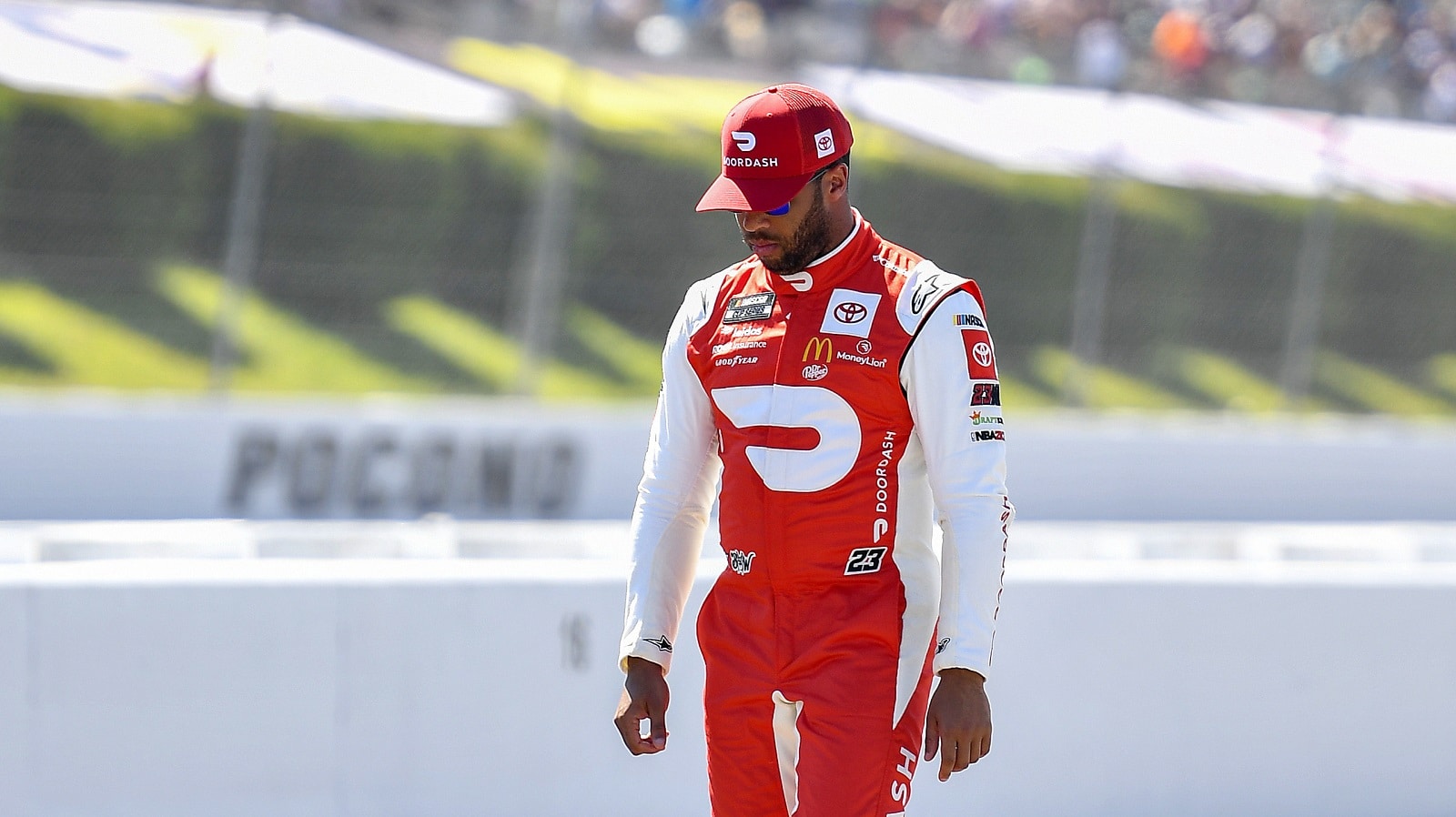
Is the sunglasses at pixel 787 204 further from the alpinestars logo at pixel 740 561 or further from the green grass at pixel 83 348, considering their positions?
the green grass at pixel 83 348

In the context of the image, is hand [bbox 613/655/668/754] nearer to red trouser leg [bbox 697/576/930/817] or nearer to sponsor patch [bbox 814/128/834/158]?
red trouser leg [bbox 697/576/930/817]

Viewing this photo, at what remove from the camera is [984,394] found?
269 centimetres

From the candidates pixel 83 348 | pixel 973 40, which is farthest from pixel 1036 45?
pixel 83 348

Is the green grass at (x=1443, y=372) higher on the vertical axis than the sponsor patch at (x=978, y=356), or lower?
higher

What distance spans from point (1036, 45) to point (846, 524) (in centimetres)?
904

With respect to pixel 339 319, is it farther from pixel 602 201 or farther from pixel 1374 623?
pixel 1374 623

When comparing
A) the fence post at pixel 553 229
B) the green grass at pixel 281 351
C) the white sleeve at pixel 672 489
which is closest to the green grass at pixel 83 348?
the green grass at pixel 281 351

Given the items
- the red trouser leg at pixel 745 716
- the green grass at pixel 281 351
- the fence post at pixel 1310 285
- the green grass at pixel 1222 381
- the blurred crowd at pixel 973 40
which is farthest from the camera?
the green grass at pixel 1222 381

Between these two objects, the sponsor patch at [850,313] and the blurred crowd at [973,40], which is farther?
the blurred crowd at [973,40]

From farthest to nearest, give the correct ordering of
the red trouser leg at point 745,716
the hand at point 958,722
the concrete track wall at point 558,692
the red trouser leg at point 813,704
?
the concrete track wall at point 558,692 < the red trouser leg at point 745,716 < the red trouser leg at point 813,704 < the hand at point 958,722

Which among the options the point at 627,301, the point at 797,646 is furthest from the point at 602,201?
the point at 797,646

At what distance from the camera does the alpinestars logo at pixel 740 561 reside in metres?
2.80

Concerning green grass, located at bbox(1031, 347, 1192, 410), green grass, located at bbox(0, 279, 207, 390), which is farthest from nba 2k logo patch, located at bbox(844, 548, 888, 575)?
green grass, located at bbox(1031, 347, 1192, 410)

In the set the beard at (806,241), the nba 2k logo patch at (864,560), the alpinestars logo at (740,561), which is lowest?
the alpinestars logo at (740,561)
